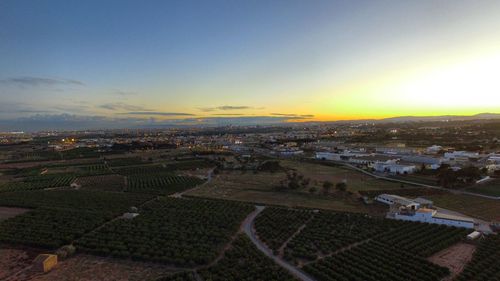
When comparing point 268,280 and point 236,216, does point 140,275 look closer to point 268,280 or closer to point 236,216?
point 268,280

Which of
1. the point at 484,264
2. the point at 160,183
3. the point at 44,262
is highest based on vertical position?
the point at 44,262

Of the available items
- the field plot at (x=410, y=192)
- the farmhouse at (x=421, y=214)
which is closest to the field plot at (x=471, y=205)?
the field plot at (x=410, y=192)

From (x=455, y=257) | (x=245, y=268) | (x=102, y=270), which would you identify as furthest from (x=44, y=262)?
(x=455, y=257)

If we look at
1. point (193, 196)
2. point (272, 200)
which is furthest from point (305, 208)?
point (193, 196)

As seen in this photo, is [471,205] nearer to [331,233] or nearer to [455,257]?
[455,257]

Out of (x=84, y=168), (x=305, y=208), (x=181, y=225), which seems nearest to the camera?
(x=181, y=225)

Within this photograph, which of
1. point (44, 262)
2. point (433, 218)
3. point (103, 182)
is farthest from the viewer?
point (103, 182)

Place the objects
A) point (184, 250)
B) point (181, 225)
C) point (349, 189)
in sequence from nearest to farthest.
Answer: point (184, 250)
point (181, 225)
point (349, 189)
